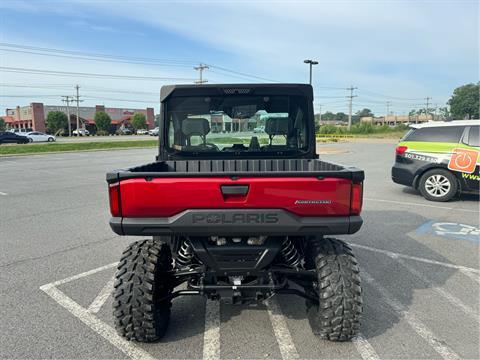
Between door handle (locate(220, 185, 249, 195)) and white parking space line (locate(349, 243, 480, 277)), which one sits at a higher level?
door handle (locate(220, 185, 249, 195))

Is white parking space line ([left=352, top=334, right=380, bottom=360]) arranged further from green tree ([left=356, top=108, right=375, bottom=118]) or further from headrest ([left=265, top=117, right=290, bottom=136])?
green tree ([left=356, top=108, right=375, bottom=118])

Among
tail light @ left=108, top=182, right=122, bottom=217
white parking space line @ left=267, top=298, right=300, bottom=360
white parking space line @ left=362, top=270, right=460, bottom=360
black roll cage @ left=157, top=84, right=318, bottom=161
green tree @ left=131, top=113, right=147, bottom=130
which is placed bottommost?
white parking space line @ left=267, top=298, right=300, bottom=360

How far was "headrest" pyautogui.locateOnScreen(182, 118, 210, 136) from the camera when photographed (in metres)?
4.08

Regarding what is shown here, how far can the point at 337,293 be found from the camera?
266 cm

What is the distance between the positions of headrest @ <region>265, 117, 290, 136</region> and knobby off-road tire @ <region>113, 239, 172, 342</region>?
202 centimetres

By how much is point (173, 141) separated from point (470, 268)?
3.99 metres

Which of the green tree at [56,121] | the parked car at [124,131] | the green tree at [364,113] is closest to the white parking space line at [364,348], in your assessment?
the green tree at [56,121]

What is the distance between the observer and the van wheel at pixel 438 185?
25.7 feet

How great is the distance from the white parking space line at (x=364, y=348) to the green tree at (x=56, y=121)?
2742 inches

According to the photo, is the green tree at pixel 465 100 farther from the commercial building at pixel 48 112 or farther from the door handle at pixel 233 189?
the door handle at pixel 233 189

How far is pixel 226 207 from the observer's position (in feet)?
8.05

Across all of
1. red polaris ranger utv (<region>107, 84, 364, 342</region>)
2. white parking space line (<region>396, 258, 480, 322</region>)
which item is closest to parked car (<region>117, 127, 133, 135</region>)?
red polaris ranger utv (<region>107, 84, 364, 342</region>)

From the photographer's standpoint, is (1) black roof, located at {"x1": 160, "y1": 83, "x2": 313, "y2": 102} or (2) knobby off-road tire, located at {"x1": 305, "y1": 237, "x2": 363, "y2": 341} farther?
(1) black roof, located at {"x1": 160, "y1": 83, "x2": 313, "y2": 102}

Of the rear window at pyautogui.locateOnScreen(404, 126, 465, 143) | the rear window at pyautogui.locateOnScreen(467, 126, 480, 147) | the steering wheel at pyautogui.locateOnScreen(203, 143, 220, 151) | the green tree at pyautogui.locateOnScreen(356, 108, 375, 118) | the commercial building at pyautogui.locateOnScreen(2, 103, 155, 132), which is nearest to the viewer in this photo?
the steering wheel at pyautogui.locateOnScreen(203, 143, 220, 151)
